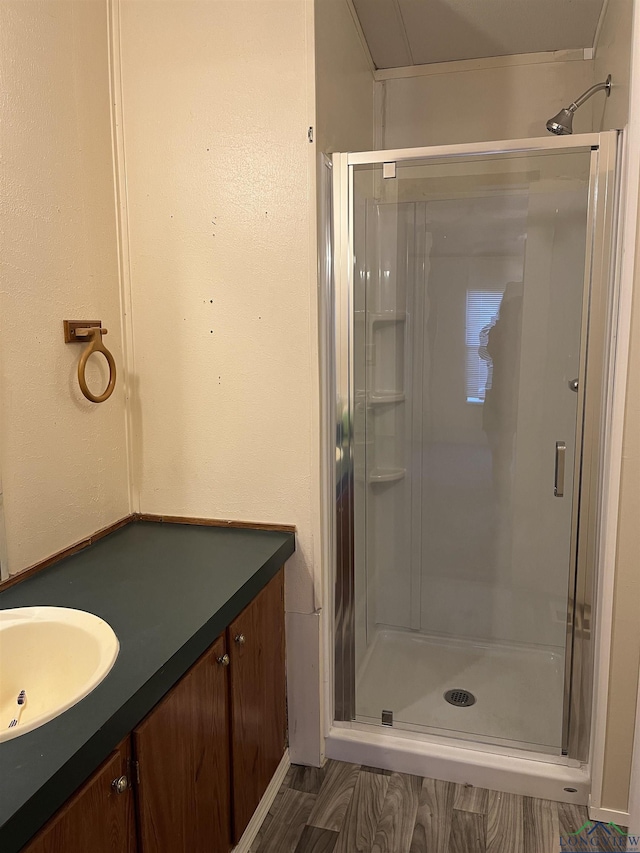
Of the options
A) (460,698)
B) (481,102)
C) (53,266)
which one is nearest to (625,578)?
(460,698)

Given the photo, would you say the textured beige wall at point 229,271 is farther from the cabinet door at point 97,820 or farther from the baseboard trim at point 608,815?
the cabinet door at point 97,820

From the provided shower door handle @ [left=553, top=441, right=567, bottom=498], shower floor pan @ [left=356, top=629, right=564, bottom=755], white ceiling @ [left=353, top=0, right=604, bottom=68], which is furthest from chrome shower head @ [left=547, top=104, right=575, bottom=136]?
shower floor pan @ [left=356, top=629, right=564, bottom=755]

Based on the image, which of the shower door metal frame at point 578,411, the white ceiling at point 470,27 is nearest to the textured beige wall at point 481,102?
the white ceiling at point 470,27

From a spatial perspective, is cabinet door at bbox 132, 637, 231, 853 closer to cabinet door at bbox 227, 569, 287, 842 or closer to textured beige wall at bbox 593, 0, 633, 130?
cabinet door at bbox 227, 569, 287, 842

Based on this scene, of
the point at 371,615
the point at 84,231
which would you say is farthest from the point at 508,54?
the point at 371,615

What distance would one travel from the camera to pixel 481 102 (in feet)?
8.56

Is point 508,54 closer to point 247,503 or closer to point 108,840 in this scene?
point 247,503

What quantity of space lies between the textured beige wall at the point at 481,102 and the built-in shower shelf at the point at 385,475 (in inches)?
52.5

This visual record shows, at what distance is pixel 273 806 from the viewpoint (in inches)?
74.4

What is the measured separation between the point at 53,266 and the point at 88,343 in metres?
A: 0.22

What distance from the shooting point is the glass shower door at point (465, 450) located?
Result: 2236 millimetres

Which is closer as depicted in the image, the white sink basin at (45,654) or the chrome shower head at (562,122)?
A: the white sink basin at (45,654)

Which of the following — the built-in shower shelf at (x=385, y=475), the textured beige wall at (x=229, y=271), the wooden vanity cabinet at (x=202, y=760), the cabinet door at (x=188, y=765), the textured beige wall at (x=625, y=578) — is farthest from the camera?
the built-in shower shelf at (x=385, y=475)

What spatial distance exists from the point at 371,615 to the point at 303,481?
884 millimetres
